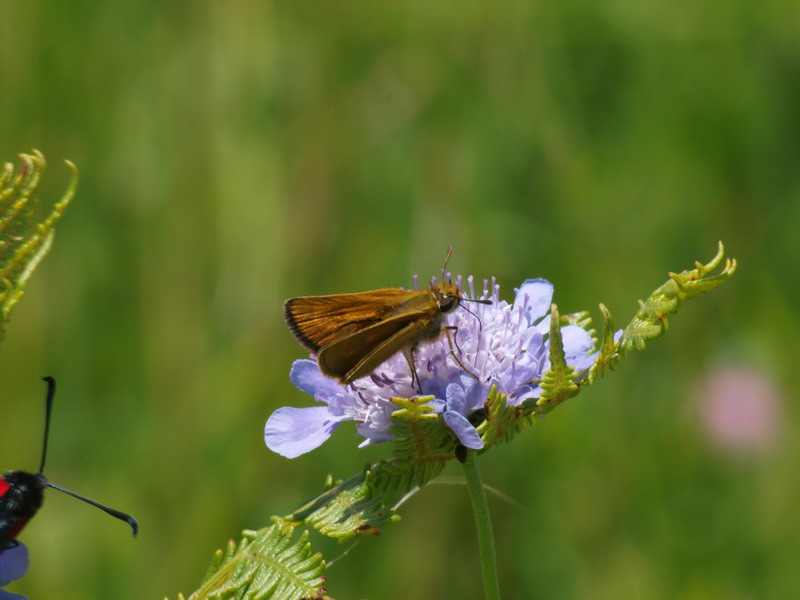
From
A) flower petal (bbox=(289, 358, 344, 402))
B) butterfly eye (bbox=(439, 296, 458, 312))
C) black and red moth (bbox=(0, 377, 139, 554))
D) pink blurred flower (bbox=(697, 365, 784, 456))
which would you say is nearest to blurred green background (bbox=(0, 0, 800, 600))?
pink blurred flower (bbox=(697, 365, 784, 456))

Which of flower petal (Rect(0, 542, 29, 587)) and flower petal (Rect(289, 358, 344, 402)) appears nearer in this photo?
flower petal (Rect(0, 542, 29, 587))

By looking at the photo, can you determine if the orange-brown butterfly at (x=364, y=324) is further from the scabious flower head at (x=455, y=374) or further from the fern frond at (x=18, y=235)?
the fern frond at (x=18, y=235)

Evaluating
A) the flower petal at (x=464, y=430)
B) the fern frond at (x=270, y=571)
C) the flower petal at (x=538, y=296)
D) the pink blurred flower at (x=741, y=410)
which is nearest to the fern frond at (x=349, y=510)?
the fern frond at (x=270, y=571)

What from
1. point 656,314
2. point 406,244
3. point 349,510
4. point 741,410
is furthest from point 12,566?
point 741,410

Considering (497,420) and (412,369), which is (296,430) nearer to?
(412,369)

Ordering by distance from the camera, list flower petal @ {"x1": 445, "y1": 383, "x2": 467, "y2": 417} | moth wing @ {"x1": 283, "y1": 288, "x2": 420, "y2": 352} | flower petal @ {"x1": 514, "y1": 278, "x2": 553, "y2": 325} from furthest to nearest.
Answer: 1. flower petal @ {"x1": 514, "y1": 278, "x2": 553, "y2": 325}
2. moth wing @ {"x1": 283, "y1": 288, "x2": 420, "y2": 352}
3. flower petal @ {"x1": 445, "y1": 383, "x2": 467, "y2": 417}

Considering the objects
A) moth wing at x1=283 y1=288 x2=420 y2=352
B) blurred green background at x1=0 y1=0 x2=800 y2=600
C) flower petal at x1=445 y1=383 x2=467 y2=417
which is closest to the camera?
flower petal at x1=445 y1=383 x2=467 y2=417

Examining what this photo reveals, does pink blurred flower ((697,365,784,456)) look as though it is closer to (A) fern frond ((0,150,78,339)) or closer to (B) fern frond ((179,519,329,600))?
(B) fern frond ((179,519,329,600))
